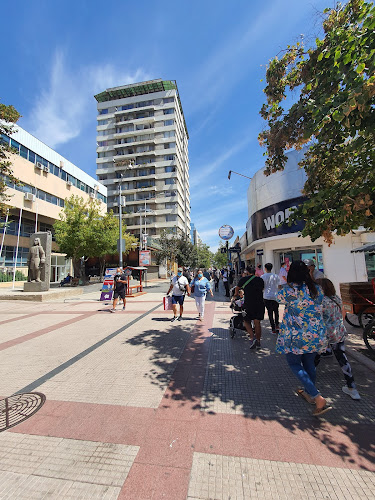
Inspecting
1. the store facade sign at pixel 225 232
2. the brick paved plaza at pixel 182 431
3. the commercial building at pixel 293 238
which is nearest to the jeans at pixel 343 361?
the brick paved plaza at pixel 182 431

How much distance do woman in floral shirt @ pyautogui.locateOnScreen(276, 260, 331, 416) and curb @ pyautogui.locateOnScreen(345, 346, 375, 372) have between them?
169 cm

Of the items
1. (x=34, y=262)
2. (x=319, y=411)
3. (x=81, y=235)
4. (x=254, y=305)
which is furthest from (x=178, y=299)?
(x=81, y=235)

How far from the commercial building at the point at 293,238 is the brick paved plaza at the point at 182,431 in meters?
8.12

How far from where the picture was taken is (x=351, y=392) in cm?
306

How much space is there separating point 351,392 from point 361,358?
151cm

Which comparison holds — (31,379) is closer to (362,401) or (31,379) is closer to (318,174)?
(362,401)

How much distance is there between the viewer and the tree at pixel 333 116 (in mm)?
3035

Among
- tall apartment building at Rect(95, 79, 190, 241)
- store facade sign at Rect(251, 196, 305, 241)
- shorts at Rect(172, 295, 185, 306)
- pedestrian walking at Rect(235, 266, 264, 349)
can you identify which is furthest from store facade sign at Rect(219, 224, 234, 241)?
tall apartment building at Rect(95, 79, 190, 241)

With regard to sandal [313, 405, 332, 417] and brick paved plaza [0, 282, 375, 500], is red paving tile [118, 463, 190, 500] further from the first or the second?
sandal [313, 405, 332, 417]

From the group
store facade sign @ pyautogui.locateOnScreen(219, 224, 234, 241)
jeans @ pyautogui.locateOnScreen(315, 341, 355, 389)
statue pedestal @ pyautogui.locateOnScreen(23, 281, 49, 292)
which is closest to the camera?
jeans @ pyautogui.locateOnScreen(315, 341, 355, 389)

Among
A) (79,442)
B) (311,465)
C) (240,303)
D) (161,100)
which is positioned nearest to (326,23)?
(240,303)

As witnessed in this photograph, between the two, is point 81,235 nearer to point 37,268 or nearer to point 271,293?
point 37,268

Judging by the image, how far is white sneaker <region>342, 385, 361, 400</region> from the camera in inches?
118

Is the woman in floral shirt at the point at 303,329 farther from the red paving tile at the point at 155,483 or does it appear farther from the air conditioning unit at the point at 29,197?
the air conditioning unit at the point at 29,197
